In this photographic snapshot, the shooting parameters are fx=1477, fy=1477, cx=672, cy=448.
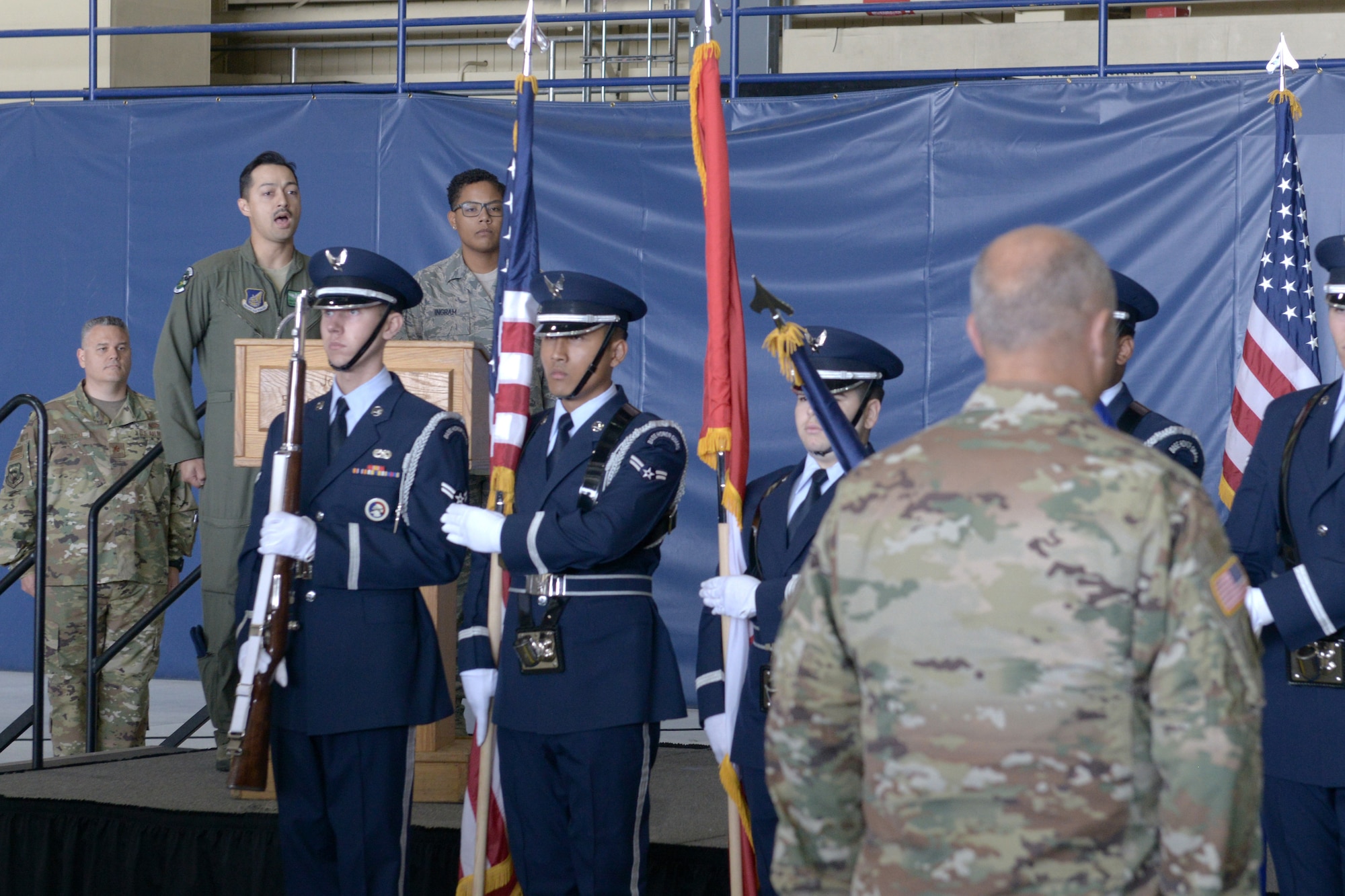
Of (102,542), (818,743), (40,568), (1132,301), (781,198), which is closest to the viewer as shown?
(818,743)

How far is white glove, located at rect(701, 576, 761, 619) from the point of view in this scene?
2.82m

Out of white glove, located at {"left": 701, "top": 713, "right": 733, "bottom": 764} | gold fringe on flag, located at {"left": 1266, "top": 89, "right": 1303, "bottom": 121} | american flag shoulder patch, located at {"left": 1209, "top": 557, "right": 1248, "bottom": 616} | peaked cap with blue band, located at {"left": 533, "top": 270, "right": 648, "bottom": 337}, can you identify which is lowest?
white glove, located at {"left": 701, "top": 713, "right": 733, "bottom": 764}

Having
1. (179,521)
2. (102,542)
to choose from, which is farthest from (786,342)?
(179,521)

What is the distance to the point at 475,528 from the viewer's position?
2.87 m

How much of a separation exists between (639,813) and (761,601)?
0.51 m

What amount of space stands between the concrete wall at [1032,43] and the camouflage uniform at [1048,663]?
24.8 ft

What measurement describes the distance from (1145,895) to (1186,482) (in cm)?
42

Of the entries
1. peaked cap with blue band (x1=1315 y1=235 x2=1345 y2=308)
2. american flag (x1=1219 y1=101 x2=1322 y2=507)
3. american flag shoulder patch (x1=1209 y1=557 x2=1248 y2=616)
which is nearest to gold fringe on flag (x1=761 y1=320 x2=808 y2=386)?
peaked cap with blue band (x1=1315 y1=235 x2=1345 y2=308)

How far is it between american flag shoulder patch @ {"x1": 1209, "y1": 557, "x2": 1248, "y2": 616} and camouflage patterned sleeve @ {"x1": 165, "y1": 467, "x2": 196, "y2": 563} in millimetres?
4731

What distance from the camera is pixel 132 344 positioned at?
7387 mm

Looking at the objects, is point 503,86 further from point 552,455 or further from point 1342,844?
point 1342,844

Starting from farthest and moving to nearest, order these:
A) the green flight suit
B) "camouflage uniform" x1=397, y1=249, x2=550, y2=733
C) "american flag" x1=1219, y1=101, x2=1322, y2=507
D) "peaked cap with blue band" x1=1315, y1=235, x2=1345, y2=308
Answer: "camouflage uniform" x1=397, y1=249, x2=550, y2=733 → "american flag" x1=1219, y1=101, x2=1322, y2=507 → the green flight suit → "peaked cap with blue band" x1=1315, y1=235, x2=1345, y2=308

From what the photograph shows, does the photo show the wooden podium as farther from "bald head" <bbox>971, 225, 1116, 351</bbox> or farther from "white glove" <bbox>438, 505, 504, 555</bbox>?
"bald head" <bbox>971, 225, 1116, 351</bbox>

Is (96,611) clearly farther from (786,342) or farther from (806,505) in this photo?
(786,342)
